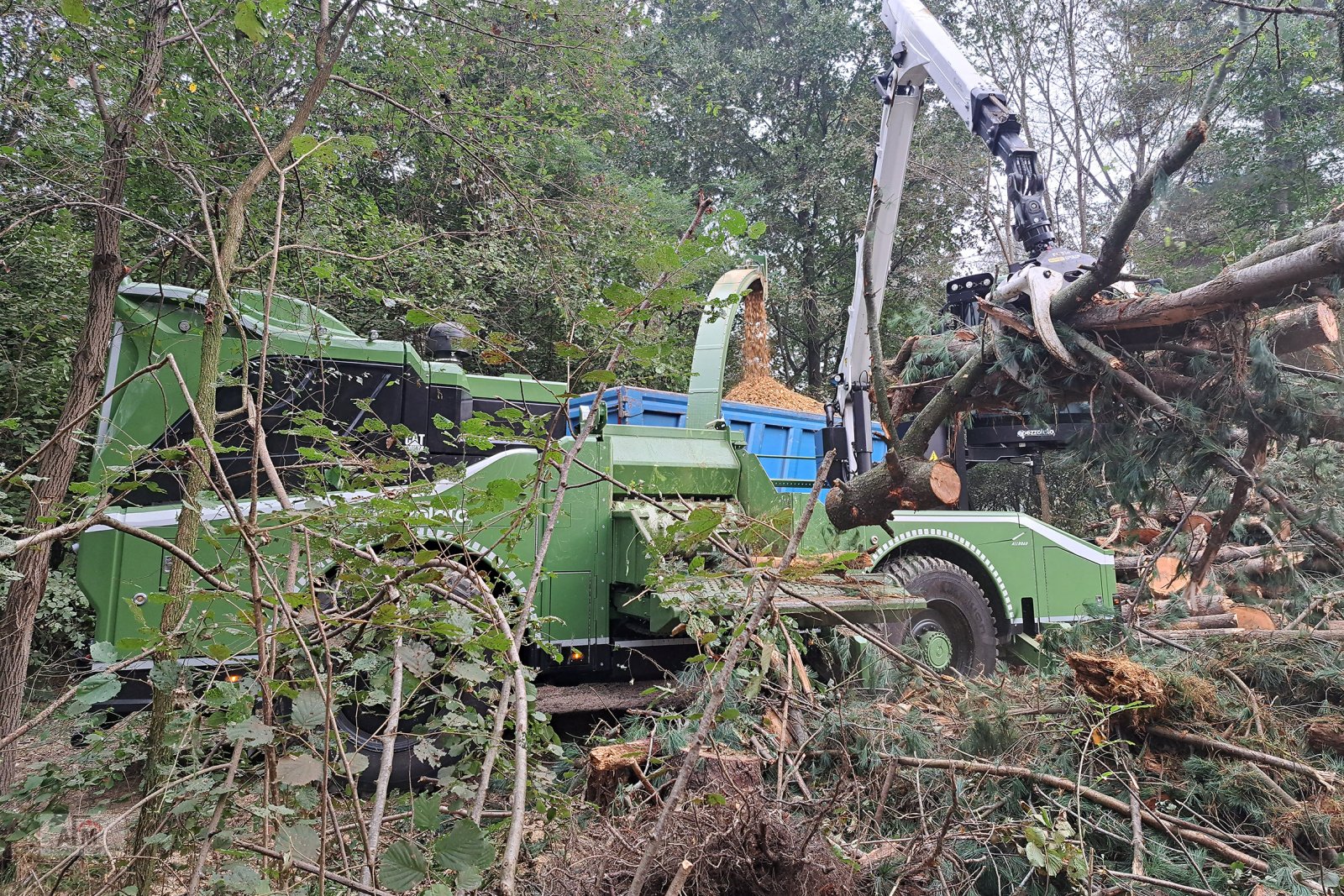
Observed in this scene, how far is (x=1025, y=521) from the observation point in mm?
7113

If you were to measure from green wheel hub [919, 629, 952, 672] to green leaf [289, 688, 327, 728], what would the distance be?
492 centimetres

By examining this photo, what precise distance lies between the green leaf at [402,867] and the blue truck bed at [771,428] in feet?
→ 18.2

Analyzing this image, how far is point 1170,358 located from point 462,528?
4.36 m

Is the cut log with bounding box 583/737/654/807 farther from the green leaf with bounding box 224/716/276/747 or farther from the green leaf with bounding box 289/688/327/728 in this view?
the green leaf with bounding box 224/716/276/747

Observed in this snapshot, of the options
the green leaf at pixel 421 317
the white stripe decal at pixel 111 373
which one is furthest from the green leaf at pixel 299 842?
the white stripe decal at pixel 111 373

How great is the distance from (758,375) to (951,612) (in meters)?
3.39

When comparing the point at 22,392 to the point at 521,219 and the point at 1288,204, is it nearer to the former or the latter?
the point at 521,219

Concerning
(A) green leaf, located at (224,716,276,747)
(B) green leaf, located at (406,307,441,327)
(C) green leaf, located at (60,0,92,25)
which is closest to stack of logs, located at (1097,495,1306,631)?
(B) green leaf, located at (406,307,441,327)

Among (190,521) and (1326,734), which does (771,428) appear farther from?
(190,521)

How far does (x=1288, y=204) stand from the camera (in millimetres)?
15562

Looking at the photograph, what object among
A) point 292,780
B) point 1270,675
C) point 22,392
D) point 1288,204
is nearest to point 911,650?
point 1270,675

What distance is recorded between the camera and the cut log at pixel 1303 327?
4.14 metres

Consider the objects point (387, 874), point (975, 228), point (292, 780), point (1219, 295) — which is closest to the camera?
point (387, 874)

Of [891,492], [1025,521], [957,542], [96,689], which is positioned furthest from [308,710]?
[1025,521]
